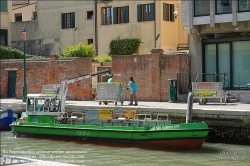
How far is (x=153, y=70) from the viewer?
97.8 feet

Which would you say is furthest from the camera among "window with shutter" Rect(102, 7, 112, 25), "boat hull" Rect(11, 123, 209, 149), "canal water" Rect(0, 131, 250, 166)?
"window with shutter" Rect(102, 7, 112, 25)

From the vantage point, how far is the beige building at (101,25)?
38.2 meters

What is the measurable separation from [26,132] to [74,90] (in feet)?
29.0

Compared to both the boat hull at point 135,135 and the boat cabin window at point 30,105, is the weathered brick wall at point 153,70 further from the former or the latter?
the boat hull at point 135,135

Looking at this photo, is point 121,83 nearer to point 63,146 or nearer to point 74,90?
point 74,90

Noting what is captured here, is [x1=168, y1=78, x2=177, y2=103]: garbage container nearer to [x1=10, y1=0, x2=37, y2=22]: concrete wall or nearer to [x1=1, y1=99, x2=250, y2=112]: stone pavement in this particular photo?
[x1=1, y1=99, x2=250, y2=112]: stone pavement

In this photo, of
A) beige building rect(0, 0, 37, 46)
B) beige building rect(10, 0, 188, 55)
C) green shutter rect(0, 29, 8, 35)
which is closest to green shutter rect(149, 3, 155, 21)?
beige building rect(10, 0, 188, 55)

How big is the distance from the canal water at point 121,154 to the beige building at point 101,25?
17.2 m

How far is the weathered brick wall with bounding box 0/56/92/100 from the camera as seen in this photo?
3241 cm

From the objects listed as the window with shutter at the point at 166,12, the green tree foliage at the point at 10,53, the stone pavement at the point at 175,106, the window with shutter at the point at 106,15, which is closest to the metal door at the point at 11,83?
the green tree foliage at the point at 10,53

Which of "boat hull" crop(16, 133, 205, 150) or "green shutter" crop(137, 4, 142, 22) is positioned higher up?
"green shutter" crop(137, 4, 142, 22)

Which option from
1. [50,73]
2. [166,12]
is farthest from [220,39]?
[50,73]

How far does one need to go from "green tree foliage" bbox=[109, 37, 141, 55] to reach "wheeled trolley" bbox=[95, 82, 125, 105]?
34.2 feet

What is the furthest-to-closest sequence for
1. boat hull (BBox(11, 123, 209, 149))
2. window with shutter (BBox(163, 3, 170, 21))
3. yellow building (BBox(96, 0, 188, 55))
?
window with shutter (BBox(163, 3, 170, 21)), yellow building (BBox(96, 0, 188, 55)), boat hull (BBox(11, 123, 209, 149))
